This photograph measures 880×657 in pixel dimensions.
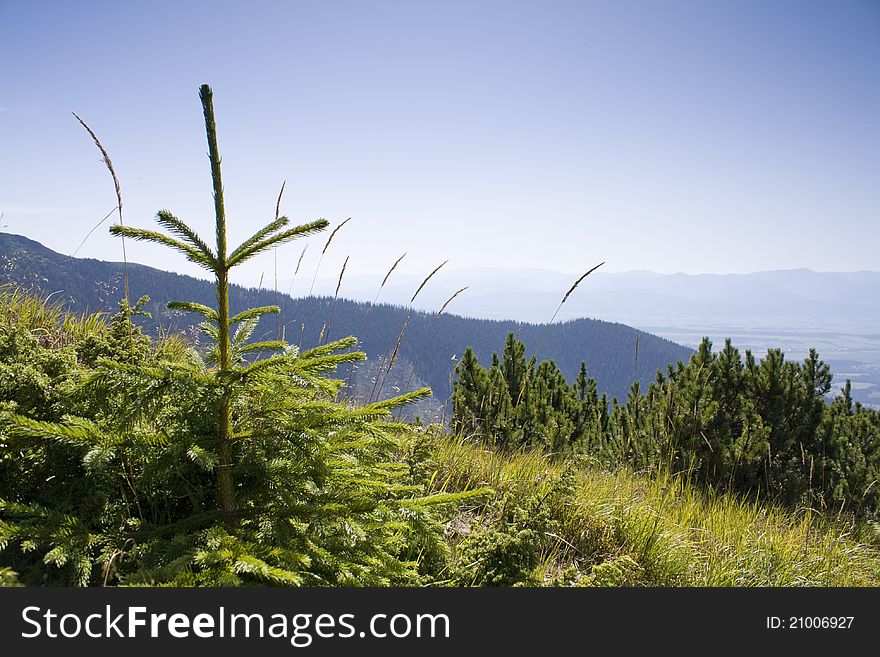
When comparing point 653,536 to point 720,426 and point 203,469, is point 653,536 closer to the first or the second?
point 203,469

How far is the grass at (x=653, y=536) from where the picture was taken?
305 centimetres

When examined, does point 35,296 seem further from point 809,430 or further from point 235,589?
point 809,430

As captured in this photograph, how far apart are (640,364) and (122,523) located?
188460 mm

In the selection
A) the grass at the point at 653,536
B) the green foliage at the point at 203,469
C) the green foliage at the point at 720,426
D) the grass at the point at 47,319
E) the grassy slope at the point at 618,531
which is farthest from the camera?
the green foliage at the point at 720,426

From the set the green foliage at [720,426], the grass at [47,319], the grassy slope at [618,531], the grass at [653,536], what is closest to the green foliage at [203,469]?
the grassy slope at [618,531]

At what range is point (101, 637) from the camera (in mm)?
1565

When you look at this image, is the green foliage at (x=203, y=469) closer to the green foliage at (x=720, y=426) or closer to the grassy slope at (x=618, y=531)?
the grassy slope at (x=618, y=531)

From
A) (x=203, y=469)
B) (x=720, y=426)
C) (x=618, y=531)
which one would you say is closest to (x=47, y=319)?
(x=203, y=469)

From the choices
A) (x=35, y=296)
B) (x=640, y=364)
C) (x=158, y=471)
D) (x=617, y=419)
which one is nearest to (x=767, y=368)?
(x=617, y=419)

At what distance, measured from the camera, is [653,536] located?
318 centimetres

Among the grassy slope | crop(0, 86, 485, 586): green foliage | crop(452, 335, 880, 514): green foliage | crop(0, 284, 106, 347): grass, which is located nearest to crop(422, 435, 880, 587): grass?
the grassy slope

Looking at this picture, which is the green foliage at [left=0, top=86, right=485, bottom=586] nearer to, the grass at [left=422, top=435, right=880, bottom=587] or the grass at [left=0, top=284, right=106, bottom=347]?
the grass at [left=422, top=435, right=880, bottom=587]

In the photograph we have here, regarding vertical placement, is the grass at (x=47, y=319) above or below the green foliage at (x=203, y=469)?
above

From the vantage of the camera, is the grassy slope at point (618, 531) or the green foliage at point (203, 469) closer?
the green foliage at point (203, 469)
